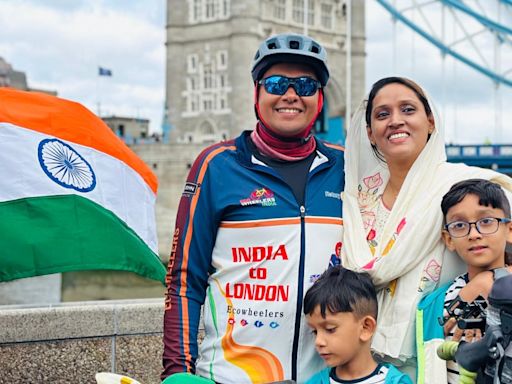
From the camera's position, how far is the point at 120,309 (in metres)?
4.77

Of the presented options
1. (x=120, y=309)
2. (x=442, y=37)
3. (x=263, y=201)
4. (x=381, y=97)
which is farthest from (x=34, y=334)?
(x=442, y=37)

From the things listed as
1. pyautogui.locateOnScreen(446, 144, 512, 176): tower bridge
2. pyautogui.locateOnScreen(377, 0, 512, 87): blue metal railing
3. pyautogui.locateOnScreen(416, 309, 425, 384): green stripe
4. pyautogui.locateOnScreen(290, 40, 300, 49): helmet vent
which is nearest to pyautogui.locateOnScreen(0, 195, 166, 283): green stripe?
pyautogui.locateOnScreen(290, 40, 300, 49): helmet vent

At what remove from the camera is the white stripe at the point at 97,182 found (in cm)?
404

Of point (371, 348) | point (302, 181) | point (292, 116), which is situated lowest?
point (371, 348)

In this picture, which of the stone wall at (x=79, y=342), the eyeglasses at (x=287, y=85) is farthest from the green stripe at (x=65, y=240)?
the eyeglasses at (x=287, y=85)

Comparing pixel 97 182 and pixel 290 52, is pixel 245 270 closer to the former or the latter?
pixel 290 52

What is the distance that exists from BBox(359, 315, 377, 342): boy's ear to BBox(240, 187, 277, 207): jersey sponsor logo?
0.51 m

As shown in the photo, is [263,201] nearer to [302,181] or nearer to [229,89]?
[302,181]

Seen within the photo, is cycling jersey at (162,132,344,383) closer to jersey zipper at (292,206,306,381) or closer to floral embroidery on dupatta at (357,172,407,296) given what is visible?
jersey zipper at (292,206,306,381)

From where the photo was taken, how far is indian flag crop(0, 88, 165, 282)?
401 centimetres

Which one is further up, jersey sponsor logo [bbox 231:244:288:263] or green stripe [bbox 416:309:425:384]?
jersey sponsor logo [bbox 231:244:288:263]

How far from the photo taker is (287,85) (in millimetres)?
2750

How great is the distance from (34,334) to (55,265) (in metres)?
0.59

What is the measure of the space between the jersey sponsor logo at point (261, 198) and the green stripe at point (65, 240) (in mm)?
1604
